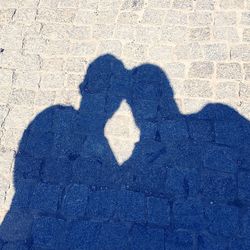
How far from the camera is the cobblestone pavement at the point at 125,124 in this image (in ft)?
13.5

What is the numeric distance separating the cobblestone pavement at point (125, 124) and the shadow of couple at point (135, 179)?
14 mm

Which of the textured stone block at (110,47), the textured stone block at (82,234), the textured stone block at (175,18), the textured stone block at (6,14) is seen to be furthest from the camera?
the textured stone block at (6,14)

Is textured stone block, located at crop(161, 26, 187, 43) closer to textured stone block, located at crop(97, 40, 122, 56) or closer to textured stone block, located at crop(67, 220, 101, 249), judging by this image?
textured stone block, located at crop(97, 40, 122, 56)

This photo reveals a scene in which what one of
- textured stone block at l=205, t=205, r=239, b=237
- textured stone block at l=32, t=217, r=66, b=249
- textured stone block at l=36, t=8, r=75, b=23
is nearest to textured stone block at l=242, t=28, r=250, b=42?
textured stone block at l=205, t=205, r=239, b=237

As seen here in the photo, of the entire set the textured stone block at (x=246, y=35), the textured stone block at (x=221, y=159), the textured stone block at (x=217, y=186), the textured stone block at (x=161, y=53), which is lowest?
the textured stone block at (x=217, y=186)

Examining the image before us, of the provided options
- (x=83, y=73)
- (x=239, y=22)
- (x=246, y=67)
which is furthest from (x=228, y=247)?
(x=239, y=22)

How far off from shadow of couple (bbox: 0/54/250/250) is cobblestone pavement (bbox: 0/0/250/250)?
1 centimetres

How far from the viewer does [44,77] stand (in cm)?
521

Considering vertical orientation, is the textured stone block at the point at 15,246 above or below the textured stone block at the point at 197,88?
below

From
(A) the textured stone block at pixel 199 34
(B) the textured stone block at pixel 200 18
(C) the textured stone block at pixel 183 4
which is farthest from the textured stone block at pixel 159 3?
(A) the textured stone block at pixel 199 34

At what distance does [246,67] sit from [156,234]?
2.85 m

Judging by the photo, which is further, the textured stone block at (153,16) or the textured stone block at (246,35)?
the textured stone block at (153,16)

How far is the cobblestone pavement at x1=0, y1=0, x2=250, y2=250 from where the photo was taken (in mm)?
4113

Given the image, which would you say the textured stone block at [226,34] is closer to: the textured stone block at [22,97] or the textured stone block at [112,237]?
the textured stone block at [22,97]
